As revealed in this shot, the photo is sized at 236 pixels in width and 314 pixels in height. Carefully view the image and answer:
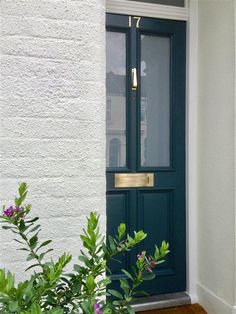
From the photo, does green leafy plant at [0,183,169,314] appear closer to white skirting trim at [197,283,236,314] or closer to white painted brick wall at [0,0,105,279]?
white painted brick wall at [0,0,105,279]

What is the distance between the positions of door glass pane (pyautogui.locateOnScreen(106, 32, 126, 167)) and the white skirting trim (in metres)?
0.97

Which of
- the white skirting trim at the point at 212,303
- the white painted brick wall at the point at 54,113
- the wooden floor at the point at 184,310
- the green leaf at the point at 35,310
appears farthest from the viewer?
the wooden floor at the point at 184,310

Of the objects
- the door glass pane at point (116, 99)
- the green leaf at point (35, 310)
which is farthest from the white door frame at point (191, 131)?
the green leaf at point (35, 310)

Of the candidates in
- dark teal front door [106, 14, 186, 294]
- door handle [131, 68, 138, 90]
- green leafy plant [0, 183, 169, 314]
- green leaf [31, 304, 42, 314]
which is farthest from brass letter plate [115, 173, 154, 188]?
green leaf [31, 304, 42, 314]

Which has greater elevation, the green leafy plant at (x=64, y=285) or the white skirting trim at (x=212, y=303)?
the green leafy plant at (x=64, y=285)

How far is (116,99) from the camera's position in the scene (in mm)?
2219

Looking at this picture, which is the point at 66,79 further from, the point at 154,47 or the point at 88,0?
the point at 154,47

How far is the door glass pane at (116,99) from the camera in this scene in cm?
220

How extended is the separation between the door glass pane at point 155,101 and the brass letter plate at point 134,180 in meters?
0.08

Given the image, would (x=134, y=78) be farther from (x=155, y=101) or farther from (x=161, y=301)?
(x=161, y=301)

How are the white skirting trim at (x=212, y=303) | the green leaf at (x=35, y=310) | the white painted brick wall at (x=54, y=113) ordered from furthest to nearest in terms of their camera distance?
the white skirting trim at (x=212, y=303), the white painted brick wall at (x=54, y=113), the green leaf at (x=35, y=310)

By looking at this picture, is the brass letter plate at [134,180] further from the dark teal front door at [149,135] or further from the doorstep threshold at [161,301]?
the doorstep threshold at [161,301]

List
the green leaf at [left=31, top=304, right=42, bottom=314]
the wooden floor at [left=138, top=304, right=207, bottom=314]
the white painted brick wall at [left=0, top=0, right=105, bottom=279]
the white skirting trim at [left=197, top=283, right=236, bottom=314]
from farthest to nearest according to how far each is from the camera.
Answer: the wooden floor at [left=138, top=304, right=207, bottom=314] < the white skirting trim at [left=197, top=283, right=236, bottom=314] < the white painted brick wall at [left=0, top=0, right=105, bottom=279] < the green leaf at [left=31, top=304, right=42, bottom=314]

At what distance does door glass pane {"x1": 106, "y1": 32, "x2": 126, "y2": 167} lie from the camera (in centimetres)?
220
